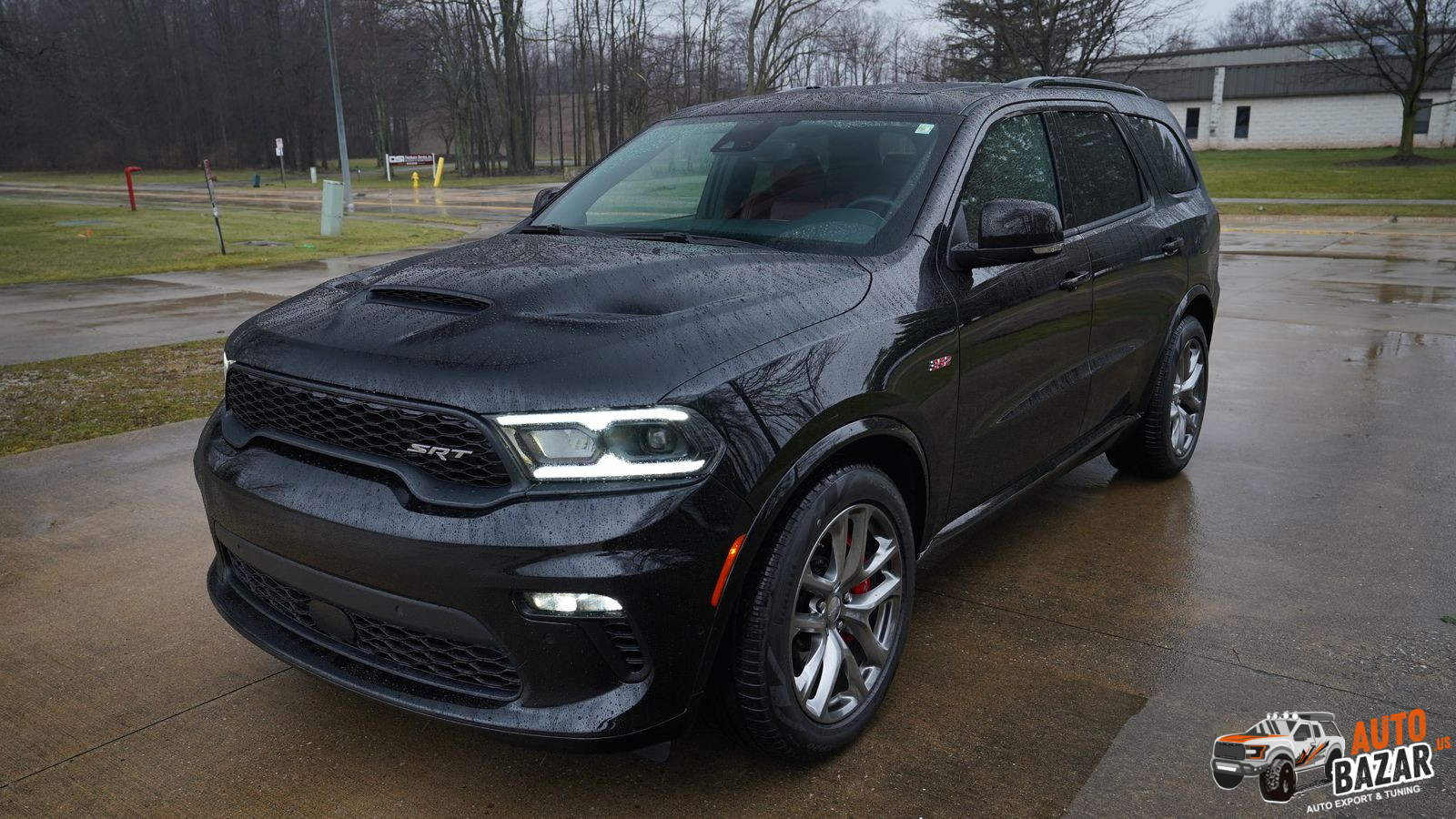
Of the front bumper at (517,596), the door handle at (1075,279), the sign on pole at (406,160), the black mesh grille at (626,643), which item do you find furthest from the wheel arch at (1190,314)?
the sign on pole at (406,160)

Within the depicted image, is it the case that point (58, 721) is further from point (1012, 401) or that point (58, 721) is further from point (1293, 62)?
point (1293, 62)

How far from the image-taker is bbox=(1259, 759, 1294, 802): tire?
273cm

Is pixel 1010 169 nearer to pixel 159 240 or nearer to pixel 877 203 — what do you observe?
pixel 877 203

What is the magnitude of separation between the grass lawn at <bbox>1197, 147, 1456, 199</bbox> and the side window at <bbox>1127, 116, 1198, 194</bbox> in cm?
1969

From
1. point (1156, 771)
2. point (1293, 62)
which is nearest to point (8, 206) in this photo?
point (1156, 771)

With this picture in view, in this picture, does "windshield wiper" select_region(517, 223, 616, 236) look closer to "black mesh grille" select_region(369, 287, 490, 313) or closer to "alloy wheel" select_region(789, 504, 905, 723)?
"black mesh grille" select_region(369, 287, 490, 313)

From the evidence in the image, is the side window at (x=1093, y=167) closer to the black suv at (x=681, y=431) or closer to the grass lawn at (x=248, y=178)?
the black suv at (x=681, y=431)

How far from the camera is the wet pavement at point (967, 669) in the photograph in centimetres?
273

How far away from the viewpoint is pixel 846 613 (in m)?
2.86

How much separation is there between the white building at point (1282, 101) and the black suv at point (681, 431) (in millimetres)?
57154

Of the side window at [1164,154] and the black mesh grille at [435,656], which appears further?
the side window at [1164,154]

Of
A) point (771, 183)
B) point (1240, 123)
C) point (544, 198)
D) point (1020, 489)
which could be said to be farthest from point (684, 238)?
point (1240, 123)

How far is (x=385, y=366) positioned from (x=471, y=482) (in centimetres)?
37

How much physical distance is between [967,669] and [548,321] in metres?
1.77
